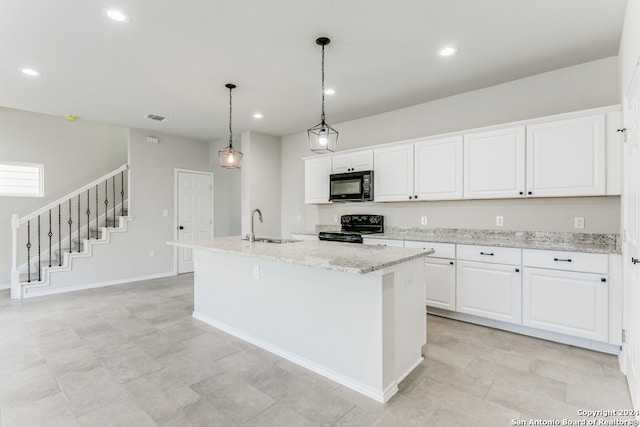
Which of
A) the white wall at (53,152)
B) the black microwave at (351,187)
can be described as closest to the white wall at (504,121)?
the black microwave at (351,187)

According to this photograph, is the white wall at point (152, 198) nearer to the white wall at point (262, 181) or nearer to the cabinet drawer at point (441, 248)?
the white wall at point (262, 181)

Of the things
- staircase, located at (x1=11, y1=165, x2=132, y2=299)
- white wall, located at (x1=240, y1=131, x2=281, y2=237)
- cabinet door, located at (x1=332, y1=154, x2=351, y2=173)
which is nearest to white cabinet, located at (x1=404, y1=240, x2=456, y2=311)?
cabinet door, located at (x1=332, y1=154, x2=351, y2=173)

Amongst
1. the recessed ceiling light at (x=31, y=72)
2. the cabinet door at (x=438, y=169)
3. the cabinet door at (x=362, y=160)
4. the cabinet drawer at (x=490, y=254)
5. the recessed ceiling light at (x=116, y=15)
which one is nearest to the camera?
the recessed ceiling light at (x=116, y=15)

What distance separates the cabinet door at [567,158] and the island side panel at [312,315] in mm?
2155

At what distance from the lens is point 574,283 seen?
8.94ft

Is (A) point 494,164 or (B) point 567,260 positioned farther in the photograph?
(A) point 494,164

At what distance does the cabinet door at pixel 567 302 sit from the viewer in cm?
262

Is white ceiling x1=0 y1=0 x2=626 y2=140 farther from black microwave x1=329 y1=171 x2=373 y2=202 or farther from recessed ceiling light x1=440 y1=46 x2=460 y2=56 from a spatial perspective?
black microwave x1=329 y1=171 x2=373 y2=202

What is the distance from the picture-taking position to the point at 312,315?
2.46 m

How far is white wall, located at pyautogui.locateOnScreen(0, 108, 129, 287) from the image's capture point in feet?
16.4

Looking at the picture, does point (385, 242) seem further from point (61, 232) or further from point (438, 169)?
point (61, 232)

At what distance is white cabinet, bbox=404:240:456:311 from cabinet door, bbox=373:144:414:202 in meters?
0.82

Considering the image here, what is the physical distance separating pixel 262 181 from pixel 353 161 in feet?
6.30

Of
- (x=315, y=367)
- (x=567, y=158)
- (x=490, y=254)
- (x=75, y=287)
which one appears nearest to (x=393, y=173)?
(x=490, y=254)
